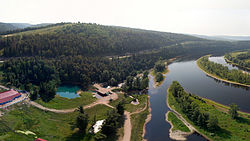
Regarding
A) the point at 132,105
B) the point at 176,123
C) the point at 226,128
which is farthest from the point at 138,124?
the point at 226,128

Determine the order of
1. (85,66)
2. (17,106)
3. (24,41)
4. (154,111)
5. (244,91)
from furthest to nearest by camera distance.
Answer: (24,41) → (85,66) → (244,91) → (154,111) → (17,106)

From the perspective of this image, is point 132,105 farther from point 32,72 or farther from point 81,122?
point 32,72

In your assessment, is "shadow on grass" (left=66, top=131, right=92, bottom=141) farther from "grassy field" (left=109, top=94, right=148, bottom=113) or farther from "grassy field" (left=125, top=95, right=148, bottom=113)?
"grassy field" (left=125, top=95, right=148, bottom=113)

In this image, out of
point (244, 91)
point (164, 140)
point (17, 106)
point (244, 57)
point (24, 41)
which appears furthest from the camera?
point (244, 57)

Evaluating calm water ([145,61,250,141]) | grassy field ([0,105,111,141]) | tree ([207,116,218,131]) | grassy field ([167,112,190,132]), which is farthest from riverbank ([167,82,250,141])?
grassy field ([0,105,111,141])

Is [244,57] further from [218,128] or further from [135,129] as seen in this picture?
[135,129]

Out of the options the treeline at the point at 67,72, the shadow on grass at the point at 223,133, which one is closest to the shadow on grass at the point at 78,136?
the treeline at the point at 67,72

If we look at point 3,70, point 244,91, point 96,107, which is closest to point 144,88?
point 96,107
